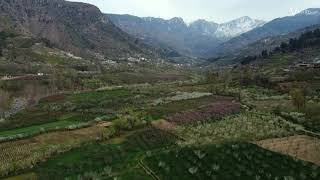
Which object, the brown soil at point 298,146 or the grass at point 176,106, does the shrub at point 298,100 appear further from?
the brown soil at point 298,146

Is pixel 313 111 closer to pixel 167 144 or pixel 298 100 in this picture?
pixel 298 100

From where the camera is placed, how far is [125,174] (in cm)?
4259

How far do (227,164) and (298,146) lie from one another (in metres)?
10.8

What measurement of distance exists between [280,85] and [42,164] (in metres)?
75.7

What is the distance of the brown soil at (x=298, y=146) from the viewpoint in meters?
50.4

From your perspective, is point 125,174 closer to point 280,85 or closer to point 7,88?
point 280,85

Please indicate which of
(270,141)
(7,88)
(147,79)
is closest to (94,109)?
(270,141)

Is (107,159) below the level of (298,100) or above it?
below

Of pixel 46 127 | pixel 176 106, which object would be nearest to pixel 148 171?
pixel 46 127

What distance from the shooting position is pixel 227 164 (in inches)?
1812

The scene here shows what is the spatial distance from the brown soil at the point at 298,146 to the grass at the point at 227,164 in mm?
1884

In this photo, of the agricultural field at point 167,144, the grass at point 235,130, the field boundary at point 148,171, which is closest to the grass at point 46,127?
the agricultural field at point 167,144

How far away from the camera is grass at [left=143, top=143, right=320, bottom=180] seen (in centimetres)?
4341

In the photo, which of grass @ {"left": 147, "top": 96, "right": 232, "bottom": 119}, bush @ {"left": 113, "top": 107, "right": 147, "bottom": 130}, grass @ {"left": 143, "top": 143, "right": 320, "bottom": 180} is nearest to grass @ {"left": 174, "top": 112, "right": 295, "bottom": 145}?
grass @ {"left": 143, "top": 143, "right": 320, "bottom": 180}
